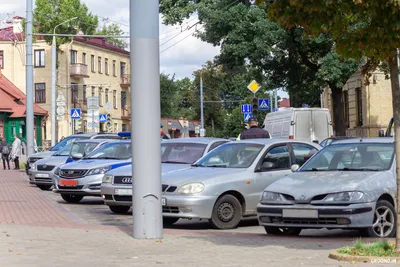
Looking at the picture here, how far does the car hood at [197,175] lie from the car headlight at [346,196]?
2826mm

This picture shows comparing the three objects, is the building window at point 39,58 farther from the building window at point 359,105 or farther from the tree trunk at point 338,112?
the tree trunk at point 338,112

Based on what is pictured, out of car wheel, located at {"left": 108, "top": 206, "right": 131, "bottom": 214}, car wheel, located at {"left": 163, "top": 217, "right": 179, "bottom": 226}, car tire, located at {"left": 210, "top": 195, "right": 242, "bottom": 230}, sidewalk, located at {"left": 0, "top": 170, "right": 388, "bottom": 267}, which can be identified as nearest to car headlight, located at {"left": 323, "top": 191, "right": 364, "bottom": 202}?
sidewalk, located at {"left": 0, "top": 170, "right": 388, "bottom": 267}

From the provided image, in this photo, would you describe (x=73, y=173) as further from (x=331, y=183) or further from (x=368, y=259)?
(x=368, y=259)

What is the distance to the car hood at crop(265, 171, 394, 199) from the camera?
12969 mm

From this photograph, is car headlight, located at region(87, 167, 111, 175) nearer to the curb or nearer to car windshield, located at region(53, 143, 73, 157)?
car windshield, located at region(53, 143, 73, 157)

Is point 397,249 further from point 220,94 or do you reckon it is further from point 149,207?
point 220,94

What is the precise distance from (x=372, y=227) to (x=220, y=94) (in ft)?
305

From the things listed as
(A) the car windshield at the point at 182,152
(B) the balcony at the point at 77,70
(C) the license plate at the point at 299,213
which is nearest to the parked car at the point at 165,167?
(A) the car windshield at the point at 182,152

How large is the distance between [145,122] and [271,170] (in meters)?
3.59

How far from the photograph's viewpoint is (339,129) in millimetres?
37719

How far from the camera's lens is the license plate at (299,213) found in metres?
12.9

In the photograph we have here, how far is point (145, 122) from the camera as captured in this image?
43.4 ft

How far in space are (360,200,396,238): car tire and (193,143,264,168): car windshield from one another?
11.2 ft

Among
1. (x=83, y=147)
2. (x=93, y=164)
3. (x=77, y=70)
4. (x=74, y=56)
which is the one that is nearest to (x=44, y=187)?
(x=83, y=147)
